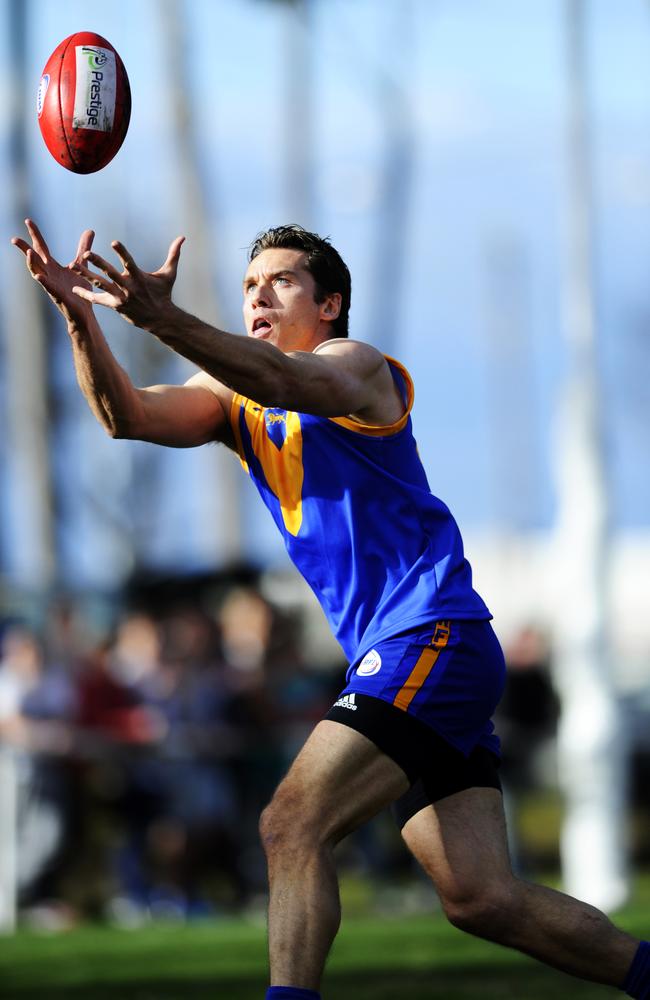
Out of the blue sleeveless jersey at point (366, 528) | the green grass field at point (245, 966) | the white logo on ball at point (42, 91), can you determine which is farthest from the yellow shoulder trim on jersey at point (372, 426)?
the green grass field at point (245, 966)

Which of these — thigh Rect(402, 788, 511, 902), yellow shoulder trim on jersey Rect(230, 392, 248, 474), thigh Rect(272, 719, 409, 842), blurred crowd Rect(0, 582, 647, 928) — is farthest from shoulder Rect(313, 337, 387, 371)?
blurred crowd Rect(0, 582, 647, 928)

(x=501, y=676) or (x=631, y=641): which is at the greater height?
(x=501, y=676)

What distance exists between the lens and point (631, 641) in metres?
48.0

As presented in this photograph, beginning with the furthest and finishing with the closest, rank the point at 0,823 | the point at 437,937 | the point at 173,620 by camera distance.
→ the point at 173,620, the point at 0,823, the point at 437,937

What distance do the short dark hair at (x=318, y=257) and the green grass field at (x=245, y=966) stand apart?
3872mm

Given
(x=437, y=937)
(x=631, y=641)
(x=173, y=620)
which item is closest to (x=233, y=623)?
(x=173, y=620)

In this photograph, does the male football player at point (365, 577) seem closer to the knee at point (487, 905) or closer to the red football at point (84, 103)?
the knee at point (487, 905)

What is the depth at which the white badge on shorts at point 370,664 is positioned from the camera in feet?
18.6

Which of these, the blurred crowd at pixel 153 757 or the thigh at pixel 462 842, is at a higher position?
the thigh at pixel 462 842

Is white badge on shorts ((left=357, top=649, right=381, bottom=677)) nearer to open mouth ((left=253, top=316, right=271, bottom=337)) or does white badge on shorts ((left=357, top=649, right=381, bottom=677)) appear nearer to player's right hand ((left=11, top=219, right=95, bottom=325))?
open mouth ((left=253, top=316, right=271, bottom=337))

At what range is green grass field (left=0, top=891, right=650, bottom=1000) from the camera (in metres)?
9.01

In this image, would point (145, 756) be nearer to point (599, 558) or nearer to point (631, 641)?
point (599, 558)

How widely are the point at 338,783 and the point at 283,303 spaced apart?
5.35 ft

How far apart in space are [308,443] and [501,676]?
0.95 metres
